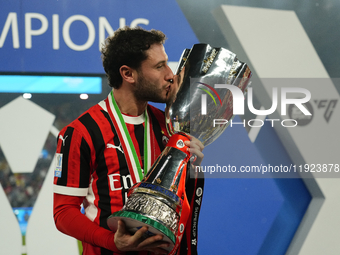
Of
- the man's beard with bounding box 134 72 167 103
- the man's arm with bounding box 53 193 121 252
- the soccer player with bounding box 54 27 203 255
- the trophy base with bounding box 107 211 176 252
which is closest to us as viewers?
the trophy base with bounding box 107 211 176 252

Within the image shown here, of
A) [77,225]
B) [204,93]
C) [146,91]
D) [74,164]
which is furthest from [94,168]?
[204,93]

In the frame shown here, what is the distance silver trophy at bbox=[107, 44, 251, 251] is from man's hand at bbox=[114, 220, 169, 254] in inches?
0.7

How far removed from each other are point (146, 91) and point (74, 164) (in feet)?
1.22

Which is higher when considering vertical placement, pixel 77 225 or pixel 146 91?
pixel 146 91

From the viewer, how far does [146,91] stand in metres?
1.23

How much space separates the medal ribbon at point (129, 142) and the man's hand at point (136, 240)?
0.25 m

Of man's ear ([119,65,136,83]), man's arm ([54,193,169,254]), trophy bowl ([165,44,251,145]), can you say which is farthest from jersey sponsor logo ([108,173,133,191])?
man's ear ([119,65,136,83])

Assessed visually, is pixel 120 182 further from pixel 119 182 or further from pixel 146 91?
pixel 146 91

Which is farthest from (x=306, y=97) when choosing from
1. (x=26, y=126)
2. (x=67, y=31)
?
(x=26, y=126)

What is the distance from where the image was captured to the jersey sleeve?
44.2 inches

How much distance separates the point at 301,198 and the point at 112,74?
192 centimetres

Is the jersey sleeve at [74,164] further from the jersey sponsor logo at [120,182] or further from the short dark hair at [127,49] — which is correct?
the short dark hair at [127,49]

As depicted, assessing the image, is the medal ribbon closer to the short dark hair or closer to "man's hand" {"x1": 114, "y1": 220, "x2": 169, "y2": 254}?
the short dark hair

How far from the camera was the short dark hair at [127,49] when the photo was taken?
1.26 m
